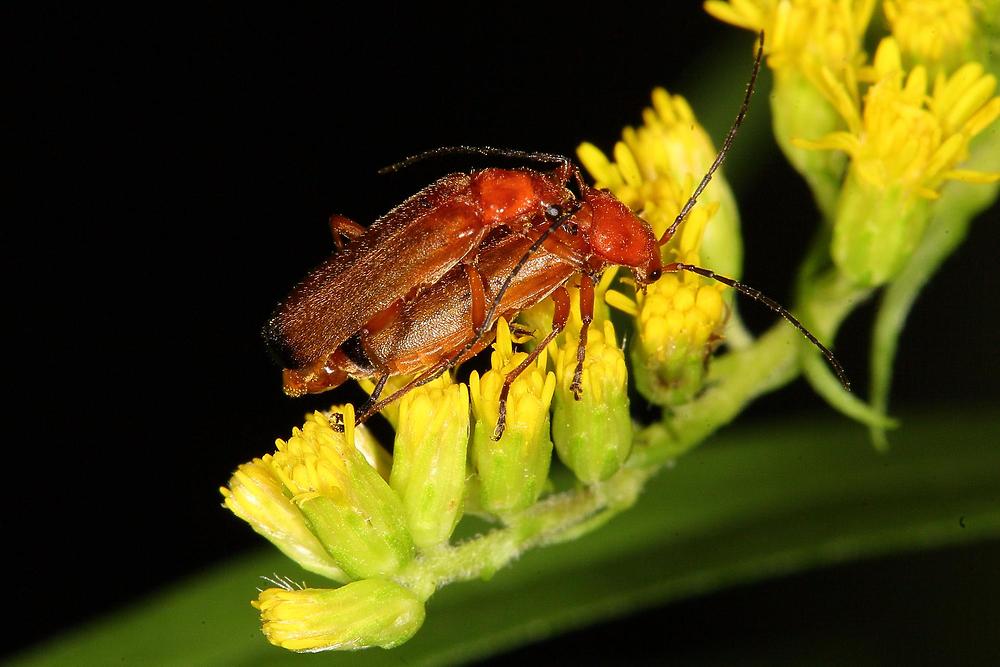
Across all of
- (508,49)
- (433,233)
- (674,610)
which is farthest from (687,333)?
(508,49)

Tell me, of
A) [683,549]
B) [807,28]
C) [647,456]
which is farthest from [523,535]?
[807,28]

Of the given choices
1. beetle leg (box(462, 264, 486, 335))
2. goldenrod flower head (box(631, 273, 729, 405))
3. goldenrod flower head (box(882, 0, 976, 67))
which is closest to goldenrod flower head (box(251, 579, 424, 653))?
beetle leg (box(462, 264, 486, 335))

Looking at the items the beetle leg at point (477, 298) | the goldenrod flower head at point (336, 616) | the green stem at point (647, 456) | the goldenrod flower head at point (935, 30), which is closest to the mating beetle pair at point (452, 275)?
the beetle leg at point (477, 298)

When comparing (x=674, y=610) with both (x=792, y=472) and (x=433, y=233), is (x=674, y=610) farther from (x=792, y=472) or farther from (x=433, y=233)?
(x=433, y=233)

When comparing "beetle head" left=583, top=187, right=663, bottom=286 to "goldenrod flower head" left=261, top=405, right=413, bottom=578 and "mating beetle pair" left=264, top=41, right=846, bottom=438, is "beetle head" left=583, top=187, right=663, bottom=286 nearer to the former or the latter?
"mating beetle pair" left=264, top=41, right=846, bottom=438

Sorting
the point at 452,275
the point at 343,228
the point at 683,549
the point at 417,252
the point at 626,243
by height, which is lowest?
the point at 683,549

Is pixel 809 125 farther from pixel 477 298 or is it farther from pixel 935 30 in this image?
pixel 477 298

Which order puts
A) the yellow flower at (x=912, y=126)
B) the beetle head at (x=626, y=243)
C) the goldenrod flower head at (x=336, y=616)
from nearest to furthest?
1. the goldenrod flower head at (x=336, y=616)
2. the beetle head at (x=626, y=243)
3. the yellow flower at (x=912, y=126)

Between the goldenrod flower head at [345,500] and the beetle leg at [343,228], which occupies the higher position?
the beetle leg at [343,228]

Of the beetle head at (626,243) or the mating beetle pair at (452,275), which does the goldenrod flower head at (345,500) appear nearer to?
the mating beetle pair at (452,275)
